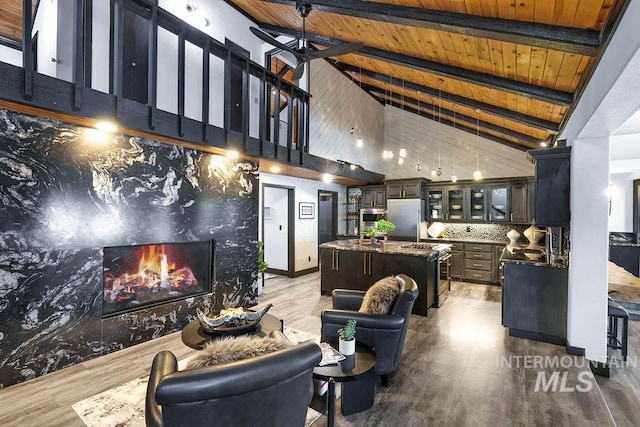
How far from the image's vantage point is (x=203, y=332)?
271 centimetres

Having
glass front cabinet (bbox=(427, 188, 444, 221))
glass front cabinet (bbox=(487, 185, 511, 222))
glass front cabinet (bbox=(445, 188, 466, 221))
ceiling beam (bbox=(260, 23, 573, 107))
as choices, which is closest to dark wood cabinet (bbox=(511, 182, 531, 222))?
glass front cabinet (bbox=(487, 185, 511, 222))

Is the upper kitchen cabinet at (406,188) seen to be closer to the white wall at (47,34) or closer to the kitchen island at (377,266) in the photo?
the kitchen island at (377,266)

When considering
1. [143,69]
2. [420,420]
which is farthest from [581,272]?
[143,69]

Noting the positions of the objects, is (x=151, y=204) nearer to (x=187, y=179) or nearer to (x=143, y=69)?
(x=187, y=179)

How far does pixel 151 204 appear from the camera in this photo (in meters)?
3.89

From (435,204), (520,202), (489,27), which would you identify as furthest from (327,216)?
(489,27)

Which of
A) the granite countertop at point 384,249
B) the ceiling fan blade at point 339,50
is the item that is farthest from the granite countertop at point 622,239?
the ceiling fan blade at point 339,50

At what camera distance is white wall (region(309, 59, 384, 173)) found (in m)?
7.32

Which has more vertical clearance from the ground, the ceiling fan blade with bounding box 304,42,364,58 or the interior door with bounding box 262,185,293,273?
the ceiling fan blade with bounding box 304,42,364,58

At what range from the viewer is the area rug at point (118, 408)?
224 centimetres

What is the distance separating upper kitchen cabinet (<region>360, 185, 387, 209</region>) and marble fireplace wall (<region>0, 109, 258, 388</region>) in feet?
→ 17.4

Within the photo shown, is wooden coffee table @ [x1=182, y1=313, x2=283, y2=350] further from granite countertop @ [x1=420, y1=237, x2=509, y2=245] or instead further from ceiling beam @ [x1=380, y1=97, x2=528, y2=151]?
ceiling beam @ [x1=380, y1=97, x2=528, y2=151]

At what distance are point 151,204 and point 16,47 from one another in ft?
14.5

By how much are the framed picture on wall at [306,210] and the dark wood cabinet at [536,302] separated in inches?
181
